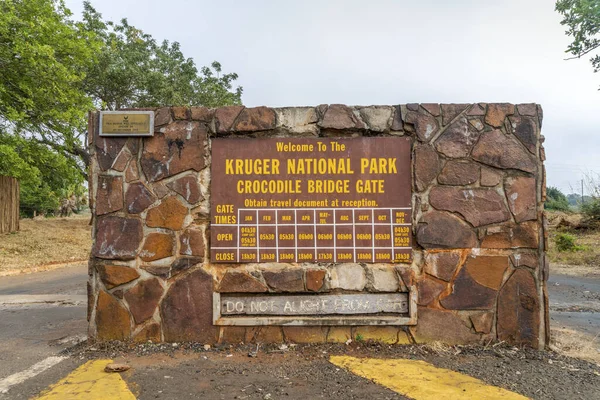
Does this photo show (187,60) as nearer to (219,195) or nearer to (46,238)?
(46,238)

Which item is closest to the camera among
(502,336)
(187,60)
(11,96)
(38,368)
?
(38,368)

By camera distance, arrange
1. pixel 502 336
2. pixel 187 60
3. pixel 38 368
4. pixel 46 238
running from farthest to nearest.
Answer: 1. pixel 187 60
2. pixel 46 238
3. pixel 502 336
4. pixel 38 368

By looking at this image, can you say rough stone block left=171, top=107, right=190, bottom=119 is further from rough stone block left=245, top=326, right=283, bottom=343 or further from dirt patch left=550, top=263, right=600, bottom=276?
dirt patch left=550, top=263, right=600, bottom=276

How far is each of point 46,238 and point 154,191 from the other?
12101mm

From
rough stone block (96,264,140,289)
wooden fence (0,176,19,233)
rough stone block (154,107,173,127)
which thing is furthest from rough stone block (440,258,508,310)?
wooden fence (0,176,19,233)

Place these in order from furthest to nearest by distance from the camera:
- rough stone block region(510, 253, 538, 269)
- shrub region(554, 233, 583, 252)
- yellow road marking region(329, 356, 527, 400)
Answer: shrub region(554, 233, 583, 252) < rough stone block region(510, 253, 538, 269) < yellow road marking region(329, 356, 527, 400)

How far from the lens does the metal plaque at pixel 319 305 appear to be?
402 cm

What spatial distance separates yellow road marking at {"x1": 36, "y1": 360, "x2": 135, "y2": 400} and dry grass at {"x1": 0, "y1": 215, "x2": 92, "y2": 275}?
828 cm

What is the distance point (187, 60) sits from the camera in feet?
70.6

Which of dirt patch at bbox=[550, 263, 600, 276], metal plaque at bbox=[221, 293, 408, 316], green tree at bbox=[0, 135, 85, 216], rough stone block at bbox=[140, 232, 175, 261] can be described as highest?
green tree at bbox=[0, 135, 85, 216]

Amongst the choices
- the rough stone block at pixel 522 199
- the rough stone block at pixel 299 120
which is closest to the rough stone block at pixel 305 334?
the rough stone block at pixel 299 120

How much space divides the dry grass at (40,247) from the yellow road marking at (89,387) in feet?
27.2

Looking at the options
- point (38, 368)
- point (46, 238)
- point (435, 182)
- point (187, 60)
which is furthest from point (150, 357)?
point (187, 60)

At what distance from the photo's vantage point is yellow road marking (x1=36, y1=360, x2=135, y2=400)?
306 cm
